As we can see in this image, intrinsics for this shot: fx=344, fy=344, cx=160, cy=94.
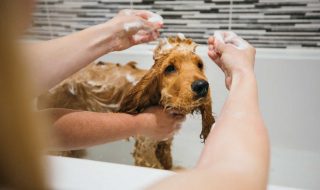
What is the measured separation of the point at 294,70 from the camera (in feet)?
5.60

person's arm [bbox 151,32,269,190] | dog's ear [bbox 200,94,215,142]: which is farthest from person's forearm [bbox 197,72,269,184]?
dog's ear [bbox 200,94,215,142]

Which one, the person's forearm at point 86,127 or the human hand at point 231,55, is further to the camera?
the person's forearm at point 86,127

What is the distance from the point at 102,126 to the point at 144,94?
20 centimetres

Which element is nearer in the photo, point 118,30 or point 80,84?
point 118,30

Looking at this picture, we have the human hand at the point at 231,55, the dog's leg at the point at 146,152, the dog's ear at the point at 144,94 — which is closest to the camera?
the human hand at the point at 231,55

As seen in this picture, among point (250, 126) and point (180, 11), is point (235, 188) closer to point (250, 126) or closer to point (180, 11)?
point (250, 126)

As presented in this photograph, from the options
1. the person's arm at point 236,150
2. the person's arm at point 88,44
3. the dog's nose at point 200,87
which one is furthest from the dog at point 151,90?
the person's arm at point 236,150

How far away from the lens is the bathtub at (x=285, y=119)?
5.55 feet

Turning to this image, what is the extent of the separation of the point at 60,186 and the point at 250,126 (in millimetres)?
513

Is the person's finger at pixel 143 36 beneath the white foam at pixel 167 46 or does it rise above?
above

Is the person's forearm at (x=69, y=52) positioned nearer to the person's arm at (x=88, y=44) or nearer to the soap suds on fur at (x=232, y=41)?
the person's arm at (x=88, y=44)

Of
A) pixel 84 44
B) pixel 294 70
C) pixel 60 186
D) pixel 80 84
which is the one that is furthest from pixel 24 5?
pixel 294 70

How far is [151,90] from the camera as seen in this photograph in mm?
1258

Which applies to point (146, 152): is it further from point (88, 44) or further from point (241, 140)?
point (241, 140)
